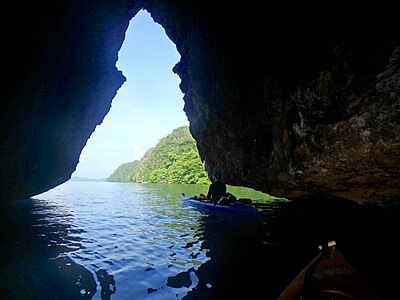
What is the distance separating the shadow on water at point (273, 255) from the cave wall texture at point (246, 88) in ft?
6.04

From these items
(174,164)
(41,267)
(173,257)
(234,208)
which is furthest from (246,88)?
(174,164)

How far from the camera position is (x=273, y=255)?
23.0 feet

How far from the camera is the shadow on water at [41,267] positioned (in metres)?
4.66

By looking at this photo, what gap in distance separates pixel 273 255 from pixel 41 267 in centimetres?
578

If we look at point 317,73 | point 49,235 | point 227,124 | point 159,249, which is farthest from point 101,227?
point 317,73

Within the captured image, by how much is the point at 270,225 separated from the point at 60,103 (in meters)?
12.0

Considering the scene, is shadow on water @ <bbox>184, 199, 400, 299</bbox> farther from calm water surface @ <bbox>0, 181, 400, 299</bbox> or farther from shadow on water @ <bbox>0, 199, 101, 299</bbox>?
shadow on water @ <bbox>0, 199, 101, 299</bbox>

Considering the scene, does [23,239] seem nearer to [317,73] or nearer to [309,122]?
[309,122]

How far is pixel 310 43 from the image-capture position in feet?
26.0

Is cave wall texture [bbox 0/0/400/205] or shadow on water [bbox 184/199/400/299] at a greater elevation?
cave wall texture [bbox 0/0/400/205]

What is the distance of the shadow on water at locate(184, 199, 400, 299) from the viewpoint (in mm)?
4910

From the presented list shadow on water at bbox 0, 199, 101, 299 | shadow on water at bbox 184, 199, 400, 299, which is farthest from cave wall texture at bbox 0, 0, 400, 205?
shadow on water at bbox 0, 199, 101, 299

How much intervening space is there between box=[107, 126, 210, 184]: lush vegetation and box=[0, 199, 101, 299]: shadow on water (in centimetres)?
6582

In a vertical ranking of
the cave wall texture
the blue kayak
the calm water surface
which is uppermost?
Answer: the cave wall texture
